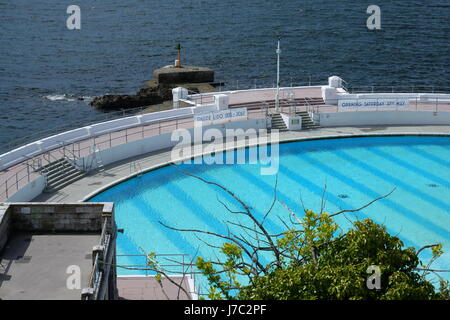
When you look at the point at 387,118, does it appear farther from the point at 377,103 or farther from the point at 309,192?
the point at 309,192

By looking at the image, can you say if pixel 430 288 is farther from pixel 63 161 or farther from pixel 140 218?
pixel 63 161

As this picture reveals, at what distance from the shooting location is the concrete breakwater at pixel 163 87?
53.8 metres

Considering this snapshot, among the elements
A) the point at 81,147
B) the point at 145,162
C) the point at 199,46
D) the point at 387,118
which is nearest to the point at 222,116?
the point at 145,162

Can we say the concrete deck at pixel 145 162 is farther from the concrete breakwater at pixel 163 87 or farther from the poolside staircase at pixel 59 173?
the concrete breakwater at pixel 163 87

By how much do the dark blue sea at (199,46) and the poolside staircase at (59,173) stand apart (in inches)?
646

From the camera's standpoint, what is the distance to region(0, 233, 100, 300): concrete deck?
17.8 metres

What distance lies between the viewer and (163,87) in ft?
181

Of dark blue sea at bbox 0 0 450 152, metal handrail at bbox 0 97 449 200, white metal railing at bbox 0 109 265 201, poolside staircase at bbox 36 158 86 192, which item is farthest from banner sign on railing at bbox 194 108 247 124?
dark blue sea at bbox 0 0 450 152

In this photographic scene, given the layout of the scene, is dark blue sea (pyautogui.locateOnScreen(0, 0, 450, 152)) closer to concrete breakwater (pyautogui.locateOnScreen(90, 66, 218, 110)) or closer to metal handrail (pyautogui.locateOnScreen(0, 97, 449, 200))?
concrete breakwater (pyautogui.locateOnScreen(90, 66, 218, 110))

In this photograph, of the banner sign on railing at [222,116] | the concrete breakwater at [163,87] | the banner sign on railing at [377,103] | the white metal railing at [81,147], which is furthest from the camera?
the concrete breakwater at [163,87]

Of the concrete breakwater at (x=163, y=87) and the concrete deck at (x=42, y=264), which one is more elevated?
the concrete breakwater at (x=163, y=87)

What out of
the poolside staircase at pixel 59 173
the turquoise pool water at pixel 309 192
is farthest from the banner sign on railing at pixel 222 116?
the poolside staircase at pixel 59 173
